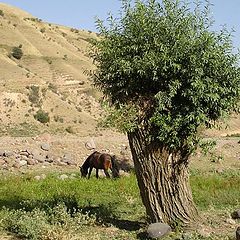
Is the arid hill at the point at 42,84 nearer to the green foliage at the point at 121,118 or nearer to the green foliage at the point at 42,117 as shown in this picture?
the green foliage at the point at 42,117

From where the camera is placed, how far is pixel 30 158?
2592cm

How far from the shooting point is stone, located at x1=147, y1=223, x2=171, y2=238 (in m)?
10.2

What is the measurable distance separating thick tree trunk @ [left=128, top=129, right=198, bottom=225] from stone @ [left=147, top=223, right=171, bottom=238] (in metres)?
0.38

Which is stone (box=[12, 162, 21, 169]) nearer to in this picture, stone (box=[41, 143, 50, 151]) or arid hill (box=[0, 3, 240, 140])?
stone (box=[41, 143, 50, 151])

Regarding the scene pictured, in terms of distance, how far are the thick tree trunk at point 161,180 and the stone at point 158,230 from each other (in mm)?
378

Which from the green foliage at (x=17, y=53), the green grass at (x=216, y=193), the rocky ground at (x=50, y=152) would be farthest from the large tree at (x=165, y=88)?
the green foliage at (x=17, y=53)

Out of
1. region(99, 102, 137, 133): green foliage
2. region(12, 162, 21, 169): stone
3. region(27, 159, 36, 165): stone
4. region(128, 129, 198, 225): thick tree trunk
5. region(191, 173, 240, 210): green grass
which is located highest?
region(99, 102, 137, 133): green foliage

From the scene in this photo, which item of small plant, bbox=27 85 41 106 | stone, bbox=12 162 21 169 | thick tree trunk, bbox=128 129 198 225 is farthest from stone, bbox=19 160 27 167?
small plant, bbox=27 85 41 106

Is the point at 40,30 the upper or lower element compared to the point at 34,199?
upper

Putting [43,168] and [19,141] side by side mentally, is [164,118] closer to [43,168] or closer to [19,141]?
[43,168]

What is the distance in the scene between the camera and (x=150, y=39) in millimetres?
10531

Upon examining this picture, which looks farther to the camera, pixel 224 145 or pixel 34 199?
pixel 224 145

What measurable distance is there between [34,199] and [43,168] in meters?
10.4

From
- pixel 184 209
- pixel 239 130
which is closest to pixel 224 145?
pixel 184 209
